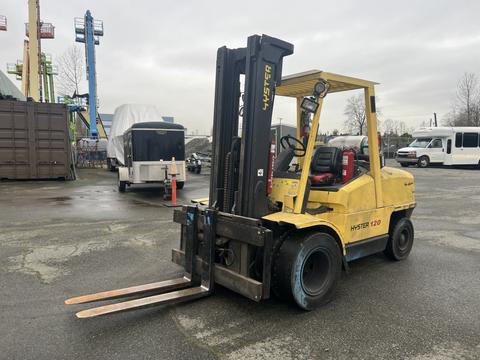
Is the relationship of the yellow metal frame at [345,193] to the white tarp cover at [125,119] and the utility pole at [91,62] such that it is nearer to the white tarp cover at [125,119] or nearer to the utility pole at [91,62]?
the white tarp cover at [125,119]

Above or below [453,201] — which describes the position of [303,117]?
above

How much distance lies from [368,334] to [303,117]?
2.61 metres

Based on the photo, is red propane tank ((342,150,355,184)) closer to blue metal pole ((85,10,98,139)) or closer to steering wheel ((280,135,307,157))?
steering wheel ((280,135,307,157))

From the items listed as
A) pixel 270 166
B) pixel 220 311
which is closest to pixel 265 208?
pixel 270 166

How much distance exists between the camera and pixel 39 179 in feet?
60.6

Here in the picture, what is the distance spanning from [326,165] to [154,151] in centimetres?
943

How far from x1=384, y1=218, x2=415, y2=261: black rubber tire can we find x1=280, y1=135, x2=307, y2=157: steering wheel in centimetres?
207

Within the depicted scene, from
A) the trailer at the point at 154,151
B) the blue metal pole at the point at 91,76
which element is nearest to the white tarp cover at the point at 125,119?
the trailer at the point at 154,151

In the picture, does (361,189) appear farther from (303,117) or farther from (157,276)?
(157,276)

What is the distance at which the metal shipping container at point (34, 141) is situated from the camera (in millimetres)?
17469

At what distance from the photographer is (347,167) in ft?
15.6

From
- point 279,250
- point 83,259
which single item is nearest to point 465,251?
point 279,250

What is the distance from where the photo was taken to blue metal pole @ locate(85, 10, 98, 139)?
35094 millimetres

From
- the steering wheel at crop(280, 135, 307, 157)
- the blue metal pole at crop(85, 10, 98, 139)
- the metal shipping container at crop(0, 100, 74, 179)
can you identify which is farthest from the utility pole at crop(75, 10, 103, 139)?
the steering wheel at crop(280, 135, 307, 157)
